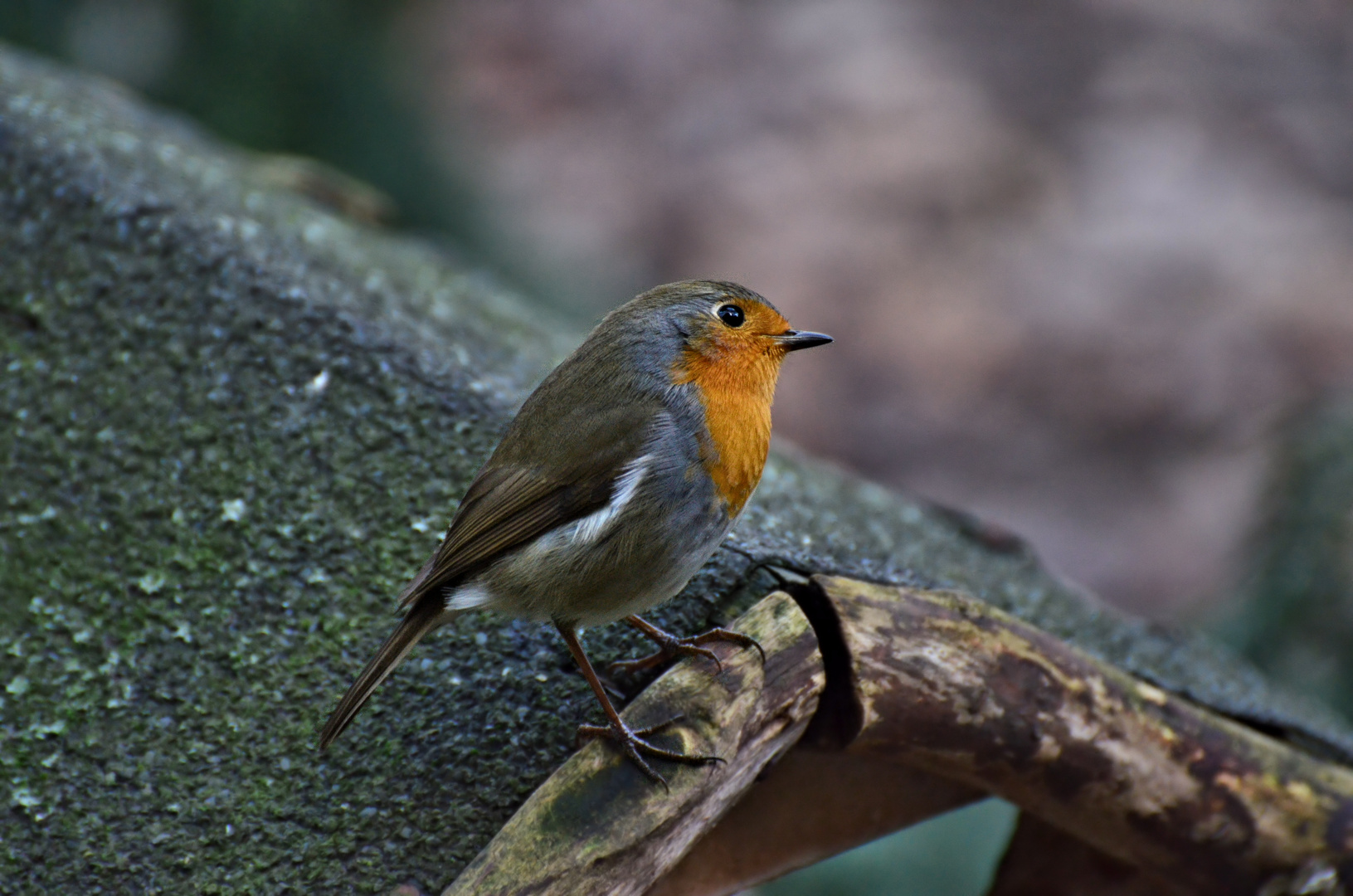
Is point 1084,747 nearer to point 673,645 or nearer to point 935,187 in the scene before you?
point 673,645

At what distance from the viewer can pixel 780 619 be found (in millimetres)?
2123

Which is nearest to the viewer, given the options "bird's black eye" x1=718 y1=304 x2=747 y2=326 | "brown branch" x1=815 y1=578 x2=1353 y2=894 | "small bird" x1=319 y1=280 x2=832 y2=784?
"small bird" x1=319 y1=280 x2=832 y2=784

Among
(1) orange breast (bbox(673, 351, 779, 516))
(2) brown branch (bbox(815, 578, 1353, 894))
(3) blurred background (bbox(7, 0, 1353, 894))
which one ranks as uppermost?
(3) blurred background (bbox(7, 0, 1353, 894))

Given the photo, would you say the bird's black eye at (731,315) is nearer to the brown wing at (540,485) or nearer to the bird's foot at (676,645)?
the brown wing at (540,485)

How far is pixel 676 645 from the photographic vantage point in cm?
215

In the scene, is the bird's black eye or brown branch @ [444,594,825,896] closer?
brown branch @ [444,594,825,896]

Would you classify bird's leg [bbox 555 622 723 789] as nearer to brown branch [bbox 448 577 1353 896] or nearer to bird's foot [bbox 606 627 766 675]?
brown branch [bbox 448 577 1353 896]

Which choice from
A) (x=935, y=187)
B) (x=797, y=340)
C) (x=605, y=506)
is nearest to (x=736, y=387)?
(x=797, y=340)

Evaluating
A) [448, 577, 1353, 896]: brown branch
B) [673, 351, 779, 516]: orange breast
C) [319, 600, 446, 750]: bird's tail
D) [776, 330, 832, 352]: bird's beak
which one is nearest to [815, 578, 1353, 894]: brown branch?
[448, 577, 1353, 896]: brown branch

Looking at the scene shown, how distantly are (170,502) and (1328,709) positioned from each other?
3.09m

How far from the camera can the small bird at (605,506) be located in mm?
2068

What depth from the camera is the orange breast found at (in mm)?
2186

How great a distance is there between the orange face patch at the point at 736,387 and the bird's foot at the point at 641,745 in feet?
1.39

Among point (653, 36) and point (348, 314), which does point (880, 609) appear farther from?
point (653, 36)
